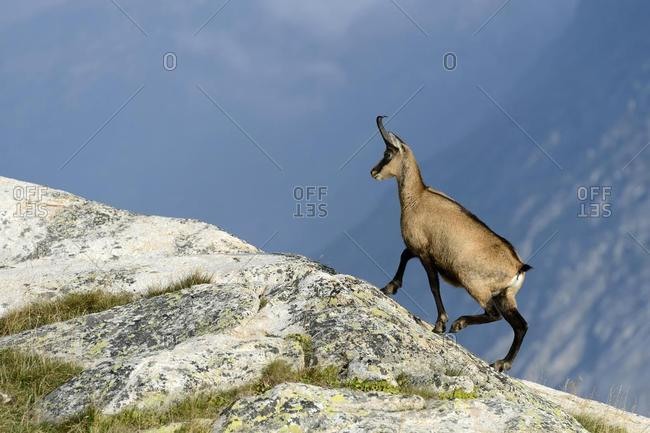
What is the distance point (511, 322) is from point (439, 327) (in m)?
1.22

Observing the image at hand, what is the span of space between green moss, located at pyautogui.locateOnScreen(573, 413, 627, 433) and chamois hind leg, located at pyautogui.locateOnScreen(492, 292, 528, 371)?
4.88ft

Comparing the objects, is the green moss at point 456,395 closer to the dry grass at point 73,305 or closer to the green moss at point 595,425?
the green moss at point 595,425

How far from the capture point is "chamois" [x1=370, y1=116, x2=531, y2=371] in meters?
13.5

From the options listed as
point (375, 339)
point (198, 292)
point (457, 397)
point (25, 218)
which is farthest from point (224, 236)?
point (457, 397)

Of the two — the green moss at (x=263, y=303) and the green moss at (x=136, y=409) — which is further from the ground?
the green moss at (x=263, y=303)

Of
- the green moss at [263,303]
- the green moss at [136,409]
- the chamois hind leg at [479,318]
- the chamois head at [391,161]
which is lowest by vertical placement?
the green moss at [136,409]

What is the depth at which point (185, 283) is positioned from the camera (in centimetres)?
1341

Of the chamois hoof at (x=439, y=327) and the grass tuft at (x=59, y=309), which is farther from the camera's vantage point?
the chamois hoof at (x=439, y=327)

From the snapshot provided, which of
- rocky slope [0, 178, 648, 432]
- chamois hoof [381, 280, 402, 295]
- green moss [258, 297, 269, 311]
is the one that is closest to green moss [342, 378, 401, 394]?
rocky slope [0, 178, 648, 432]

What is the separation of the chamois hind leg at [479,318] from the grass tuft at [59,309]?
5.43m

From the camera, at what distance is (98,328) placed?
470 inches

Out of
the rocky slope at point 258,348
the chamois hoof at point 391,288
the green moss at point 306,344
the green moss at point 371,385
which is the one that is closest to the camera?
the rocky slope at point 258,348

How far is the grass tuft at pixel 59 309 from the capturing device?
511 inches

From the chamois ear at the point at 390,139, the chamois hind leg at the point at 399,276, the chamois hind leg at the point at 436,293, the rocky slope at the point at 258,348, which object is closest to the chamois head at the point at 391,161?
the chamois ear at the point at 390,139
